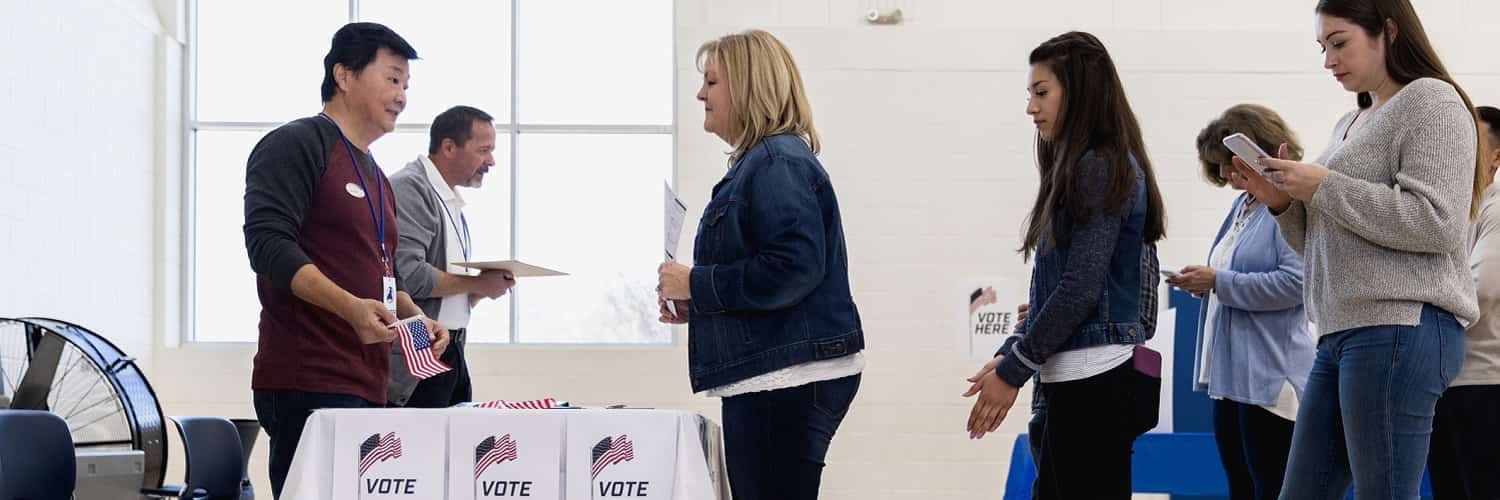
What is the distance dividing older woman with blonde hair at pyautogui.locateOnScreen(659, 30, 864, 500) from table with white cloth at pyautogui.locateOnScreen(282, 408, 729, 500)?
10 centimetres

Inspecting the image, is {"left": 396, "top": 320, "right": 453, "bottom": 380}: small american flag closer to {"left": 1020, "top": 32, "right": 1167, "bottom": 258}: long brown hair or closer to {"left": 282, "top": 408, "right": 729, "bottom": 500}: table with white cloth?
{"left": 282, "top": 408, "right": 729, "bottom": 500}: table with white cloth

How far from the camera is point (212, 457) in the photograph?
397cm

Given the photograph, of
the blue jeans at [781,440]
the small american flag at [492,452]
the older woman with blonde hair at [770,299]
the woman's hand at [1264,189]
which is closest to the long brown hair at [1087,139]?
the woman's hand at [1264,189]

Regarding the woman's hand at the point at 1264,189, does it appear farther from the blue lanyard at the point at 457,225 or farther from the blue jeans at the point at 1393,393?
the blue lanyard at the point at 457,225

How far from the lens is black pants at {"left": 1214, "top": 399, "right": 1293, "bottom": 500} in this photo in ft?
10.5

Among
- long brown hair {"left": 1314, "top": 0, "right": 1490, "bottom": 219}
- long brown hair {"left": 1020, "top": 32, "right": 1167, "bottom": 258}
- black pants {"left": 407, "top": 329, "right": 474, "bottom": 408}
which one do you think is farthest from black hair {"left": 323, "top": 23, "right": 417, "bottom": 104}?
long brown hair {"left": 1314, "top": 0, "right": 1490, "bottom": 219}

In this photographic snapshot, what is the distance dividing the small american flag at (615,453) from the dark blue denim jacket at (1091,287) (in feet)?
2.28

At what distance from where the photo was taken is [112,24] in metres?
5.95

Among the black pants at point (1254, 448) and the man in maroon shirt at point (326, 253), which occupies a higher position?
the man in maroon shirt at point (326, 253)

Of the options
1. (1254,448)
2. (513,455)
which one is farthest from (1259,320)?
(513,455)

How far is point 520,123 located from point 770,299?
4424mm

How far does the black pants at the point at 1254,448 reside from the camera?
3.20 metres

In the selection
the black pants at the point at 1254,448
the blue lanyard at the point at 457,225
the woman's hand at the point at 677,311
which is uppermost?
the blue lanyard at the point at 457,225

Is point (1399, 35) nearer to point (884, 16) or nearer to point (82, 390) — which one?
point (82, 390)
